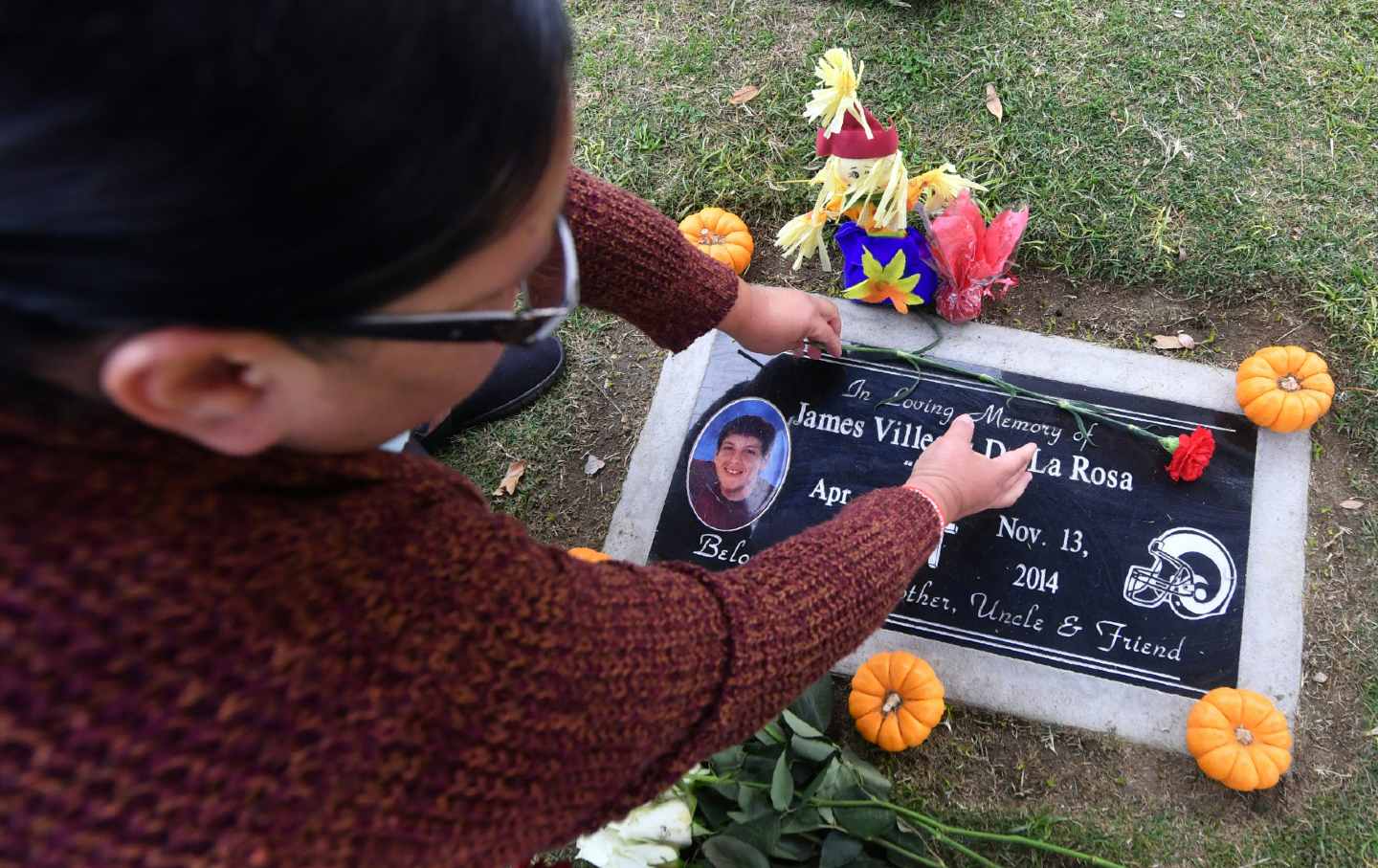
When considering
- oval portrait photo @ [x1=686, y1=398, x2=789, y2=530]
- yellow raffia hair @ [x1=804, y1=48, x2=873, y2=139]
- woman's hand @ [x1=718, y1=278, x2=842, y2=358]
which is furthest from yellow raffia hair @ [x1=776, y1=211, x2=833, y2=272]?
oval portrait photo @ [x1=686, y1=398, x2=789, y2=530]

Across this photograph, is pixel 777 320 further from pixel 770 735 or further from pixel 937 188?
pixel 770 735

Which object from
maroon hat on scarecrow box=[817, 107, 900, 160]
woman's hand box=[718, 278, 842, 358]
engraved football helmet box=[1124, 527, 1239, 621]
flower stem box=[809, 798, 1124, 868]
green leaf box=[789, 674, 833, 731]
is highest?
maroon hat on scarecrow box=[817, 107, 900, 160]

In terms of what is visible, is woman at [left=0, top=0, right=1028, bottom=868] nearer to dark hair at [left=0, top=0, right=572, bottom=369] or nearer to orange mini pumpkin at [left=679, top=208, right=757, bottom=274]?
dark hair at [left=0, top=0, right=572, bottom=369]

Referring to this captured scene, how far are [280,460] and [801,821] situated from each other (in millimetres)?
1218

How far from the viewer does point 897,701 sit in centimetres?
176

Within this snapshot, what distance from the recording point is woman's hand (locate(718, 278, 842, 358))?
72.9 inches

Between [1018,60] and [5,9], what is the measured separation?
254 cm

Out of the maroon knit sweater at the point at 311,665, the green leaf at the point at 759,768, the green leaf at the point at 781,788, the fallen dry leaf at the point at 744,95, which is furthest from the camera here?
the fallen dry leaf at the point at 744,95

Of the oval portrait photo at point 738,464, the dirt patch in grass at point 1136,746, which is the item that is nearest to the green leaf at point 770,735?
the dirt patch in grass at point 1136,746

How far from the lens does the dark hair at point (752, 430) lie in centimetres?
205

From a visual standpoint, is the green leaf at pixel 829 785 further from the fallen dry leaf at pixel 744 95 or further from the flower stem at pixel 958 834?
the fallen dry leaf at pixel 744 95

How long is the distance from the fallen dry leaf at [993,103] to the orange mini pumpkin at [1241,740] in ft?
5.23

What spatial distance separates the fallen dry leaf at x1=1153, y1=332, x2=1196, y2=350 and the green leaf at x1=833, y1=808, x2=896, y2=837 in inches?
50.2

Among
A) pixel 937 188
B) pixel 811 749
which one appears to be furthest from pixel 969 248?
pixel 811 749
